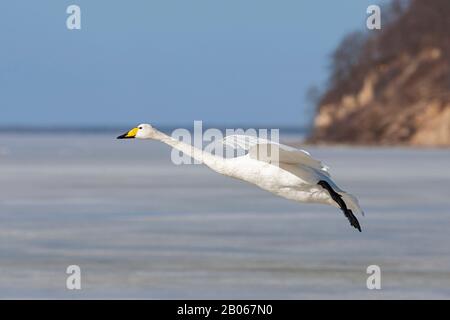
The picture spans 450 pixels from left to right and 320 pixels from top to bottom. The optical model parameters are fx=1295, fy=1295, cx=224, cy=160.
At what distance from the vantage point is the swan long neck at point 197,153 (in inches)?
460

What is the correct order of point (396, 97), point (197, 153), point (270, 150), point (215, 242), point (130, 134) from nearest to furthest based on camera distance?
point (270, 150) < point (197, 153) < point (130, 134) < point (215, 242) < point (396, 97)

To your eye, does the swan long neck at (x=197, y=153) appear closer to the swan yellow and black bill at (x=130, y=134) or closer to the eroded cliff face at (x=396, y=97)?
the swan yellow and black bill at (x=130, y=134)

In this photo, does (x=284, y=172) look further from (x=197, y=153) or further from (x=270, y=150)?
(x=197, y=153)

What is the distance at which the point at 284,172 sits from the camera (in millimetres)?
11492

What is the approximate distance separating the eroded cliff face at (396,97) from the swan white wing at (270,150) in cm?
5656

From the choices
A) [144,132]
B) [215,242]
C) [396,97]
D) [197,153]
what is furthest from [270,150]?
[396,97]

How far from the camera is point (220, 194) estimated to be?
99.0 ft

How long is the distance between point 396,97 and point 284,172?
211 ft

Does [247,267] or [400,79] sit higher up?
[400,79]

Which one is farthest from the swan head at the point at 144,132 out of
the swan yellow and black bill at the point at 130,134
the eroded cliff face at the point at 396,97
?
the eroded cliff face at the point at 396,97
